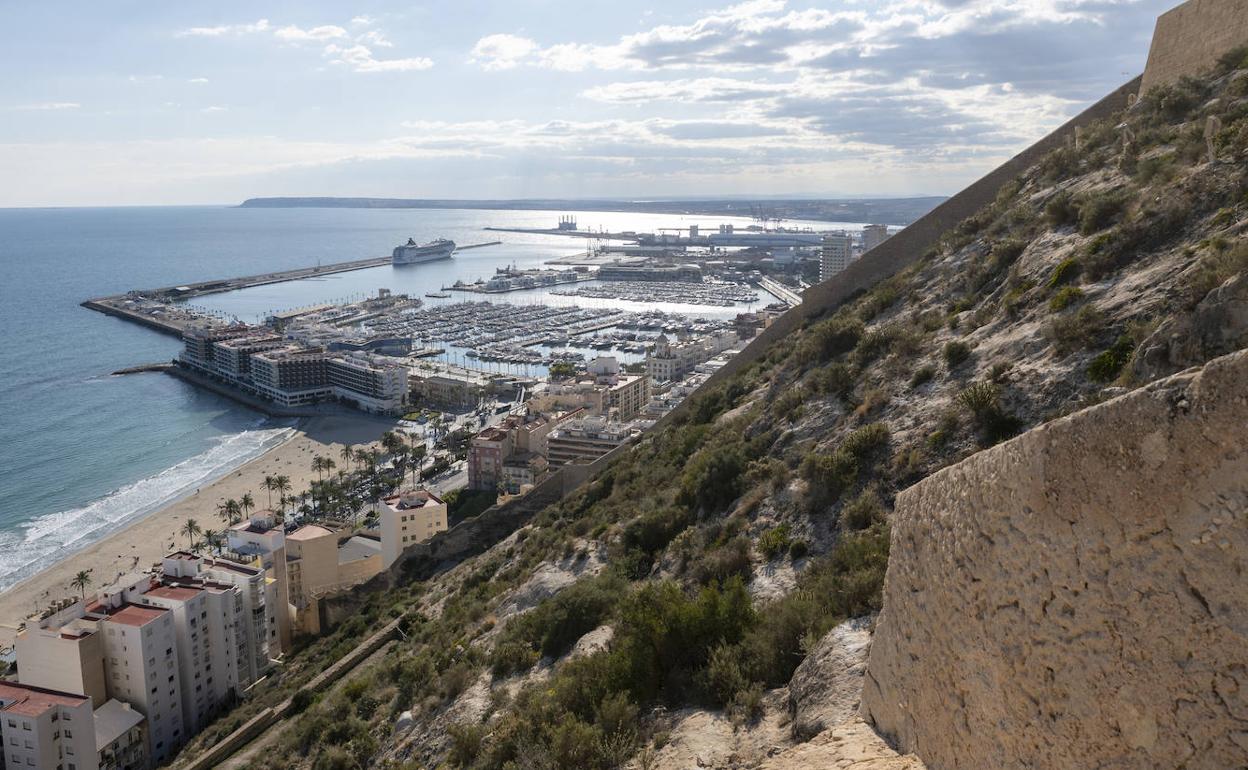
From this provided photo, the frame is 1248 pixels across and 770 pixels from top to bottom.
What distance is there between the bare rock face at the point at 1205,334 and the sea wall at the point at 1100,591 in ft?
9.71

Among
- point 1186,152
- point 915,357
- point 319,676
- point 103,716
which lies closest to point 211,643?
point 103,716

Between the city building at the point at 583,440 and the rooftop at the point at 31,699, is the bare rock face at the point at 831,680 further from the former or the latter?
the city building at the point at 583,440

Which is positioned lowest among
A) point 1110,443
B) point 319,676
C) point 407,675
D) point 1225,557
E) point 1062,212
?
point 319,676

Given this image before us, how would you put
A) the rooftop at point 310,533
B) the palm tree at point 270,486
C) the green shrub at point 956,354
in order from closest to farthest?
the green shrub at point 956,354, the rooftop at point 310,533, the palm tree at point 270,486

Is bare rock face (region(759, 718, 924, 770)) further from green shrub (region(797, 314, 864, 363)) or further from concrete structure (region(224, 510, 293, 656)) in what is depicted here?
concrete structure (region(224, 510, 293, 656))

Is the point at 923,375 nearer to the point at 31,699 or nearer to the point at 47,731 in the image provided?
the point at 47,731

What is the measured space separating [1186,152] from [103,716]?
20.3 metres

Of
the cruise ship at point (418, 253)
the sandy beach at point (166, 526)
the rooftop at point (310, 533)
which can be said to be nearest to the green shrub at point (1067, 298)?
the rooftop at point (310, 533)

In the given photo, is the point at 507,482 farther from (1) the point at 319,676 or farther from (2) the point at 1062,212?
(2) the point at 1062,212

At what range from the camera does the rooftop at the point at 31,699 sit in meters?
15.5

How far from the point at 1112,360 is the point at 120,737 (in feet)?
60.8

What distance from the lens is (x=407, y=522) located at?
22.9m

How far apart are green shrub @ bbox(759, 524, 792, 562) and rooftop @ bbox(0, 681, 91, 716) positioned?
14.7 m

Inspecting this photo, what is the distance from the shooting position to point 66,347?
200 feet
